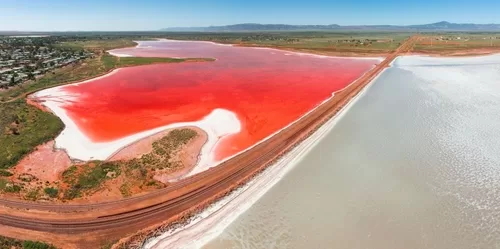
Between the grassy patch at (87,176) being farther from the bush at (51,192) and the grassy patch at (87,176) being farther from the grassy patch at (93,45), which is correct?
the grassy patch at (93,45)

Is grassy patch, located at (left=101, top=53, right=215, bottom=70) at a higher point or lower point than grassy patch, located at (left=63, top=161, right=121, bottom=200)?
higher

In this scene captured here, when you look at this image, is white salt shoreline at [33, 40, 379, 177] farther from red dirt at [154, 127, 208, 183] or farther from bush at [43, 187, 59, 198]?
bush at [43, 187, 59, 198]

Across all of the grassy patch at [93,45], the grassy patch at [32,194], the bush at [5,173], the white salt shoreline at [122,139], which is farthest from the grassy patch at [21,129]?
the grassy patch at [93,45]

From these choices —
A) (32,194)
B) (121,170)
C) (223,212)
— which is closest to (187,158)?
(121,170)

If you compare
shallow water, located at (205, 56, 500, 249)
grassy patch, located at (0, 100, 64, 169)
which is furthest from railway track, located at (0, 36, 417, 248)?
grassy patch, located at (0, 100, 64, 169)

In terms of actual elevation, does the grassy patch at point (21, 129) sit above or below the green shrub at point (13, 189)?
above

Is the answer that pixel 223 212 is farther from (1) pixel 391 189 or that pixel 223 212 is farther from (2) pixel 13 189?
(2) pixel 13 189

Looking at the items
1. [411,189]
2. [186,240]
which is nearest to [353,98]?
[411,189]
